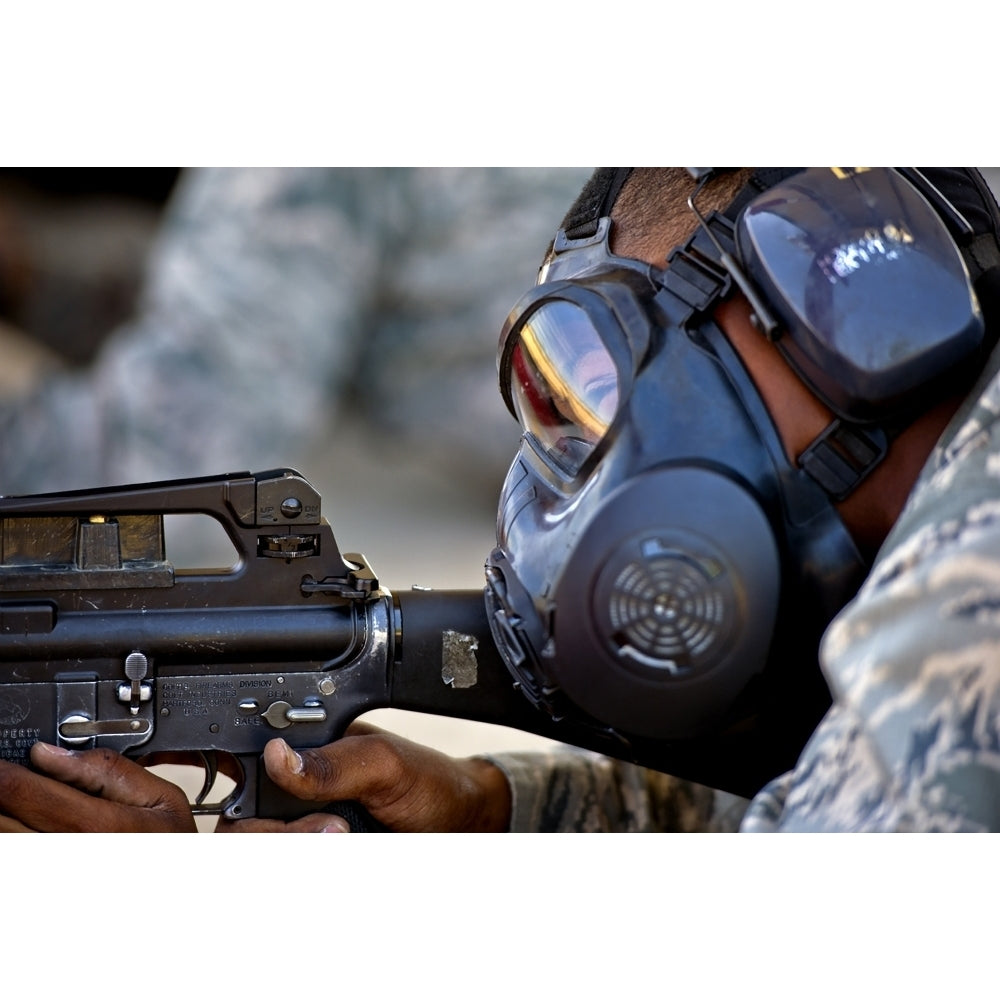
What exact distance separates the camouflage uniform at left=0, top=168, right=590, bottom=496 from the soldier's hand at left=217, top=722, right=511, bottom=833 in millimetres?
2015

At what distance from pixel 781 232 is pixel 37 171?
3528 mm

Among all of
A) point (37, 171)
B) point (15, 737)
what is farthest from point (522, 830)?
point (37, 171)

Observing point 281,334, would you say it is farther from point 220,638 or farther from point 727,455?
point 727,455

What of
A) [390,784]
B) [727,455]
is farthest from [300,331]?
[727,455]

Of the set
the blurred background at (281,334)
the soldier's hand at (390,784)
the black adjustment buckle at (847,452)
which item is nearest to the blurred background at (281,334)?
the blurred background at (281,334)

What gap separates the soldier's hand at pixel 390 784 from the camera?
4.75ft

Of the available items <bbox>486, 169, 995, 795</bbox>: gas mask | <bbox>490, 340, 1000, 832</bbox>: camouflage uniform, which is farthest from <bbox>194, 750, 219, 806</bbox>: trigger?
<bbox>490, 340, 1000, 832</bbox>: camouflage uniform

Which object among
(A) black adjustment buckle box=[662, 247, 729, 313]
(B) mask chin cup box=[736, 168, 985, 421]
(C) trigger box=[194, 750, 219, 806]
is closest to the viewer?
(B) mask chin cup box=[736, 168, 985, 421]

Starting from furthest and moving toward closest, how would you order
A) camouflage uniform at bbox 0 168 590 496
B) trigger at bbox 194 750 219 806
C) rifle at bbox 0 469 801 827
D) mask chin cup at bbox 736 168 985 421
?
camouflage uniform at bbox 0 168 590 496
trigger at bbox 194 750 219 806
rifle at bbox 0 469 801 827
mask chin cup at bbox 736 168 985 421

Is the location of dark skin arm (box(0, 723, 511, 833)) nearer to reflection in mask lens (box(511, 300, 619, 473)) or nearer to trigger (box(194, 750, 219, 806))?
trigger (box(194, 750, 219, 806))

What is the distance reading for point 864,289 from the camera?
988 millimetres

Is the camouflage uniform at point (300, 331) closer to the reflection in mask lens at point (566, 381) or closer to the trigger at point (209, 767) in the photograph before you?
the trigger at point (209, 767)

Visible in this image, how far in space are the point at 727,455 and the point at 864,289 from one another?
188 millimetres

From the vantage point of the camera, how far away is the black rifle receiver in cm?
138
